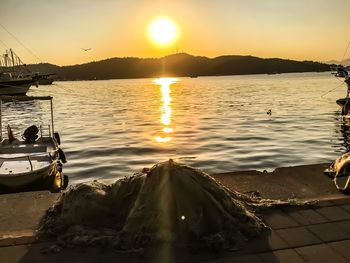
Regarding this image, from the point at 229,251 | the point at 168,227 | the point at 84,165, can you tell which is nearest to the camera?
the point at 229,251

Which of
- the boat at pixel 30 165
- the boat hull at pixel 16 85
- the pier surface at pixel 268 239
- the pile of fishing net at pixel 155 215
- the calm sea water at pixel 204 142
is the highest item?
the boat hull at pixel 16 85

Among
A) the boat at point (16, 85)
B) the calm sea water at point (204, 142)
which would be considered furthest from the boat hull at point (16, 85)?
the calm sea water at point (204, 142)

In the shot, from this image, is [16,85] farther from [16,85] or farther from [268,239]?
[268,239]

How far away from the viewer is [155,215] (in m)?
7.06

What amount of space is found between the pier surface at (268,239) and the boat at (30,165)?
525 centimetres

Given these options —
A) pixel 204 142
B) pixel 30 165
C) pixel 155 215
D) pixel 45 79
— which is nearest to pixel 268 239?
pixel 155 215

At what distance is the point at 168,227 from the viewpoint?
6977 millimetres

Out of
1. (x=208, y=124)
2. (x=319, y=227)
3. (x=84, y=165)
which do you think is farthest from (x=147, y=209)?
(x=208, y=124)

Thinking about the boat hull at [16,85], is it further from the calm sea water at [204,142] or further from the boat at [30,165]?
the boat at [30,165]

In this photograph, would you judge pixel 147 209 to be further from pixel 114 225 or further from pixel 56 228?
pixel 56 228

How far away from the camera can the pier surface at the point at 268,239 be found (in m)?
6.36

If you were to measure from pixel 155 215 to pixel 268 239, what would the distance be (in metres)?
2.07

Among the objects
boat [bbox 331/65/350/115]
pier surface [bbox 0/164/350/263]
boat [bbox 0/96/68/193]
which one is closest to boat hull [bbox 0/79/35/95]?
boat [bbox 331/65/350/115]

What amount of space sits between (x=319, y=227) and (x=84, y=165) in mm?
18169
